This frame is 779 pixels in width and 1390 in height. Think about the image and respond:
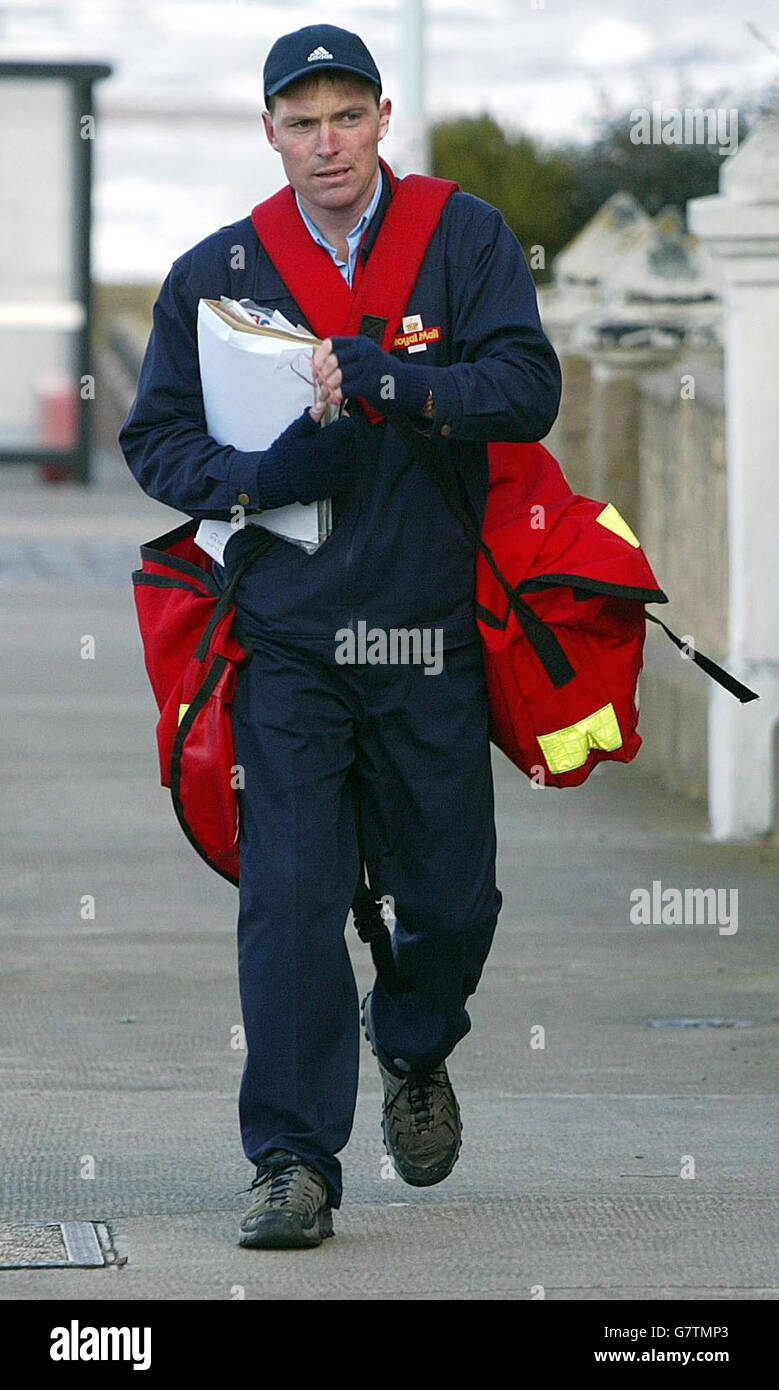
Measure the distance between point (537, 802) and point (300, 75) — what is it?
18.8 ft

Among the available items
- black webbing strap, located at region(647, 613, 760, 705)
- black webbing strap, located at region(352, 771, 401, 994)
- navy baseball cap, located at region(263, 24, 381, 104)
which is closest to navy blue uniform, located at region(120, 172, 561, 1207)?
black webbing strap, located at region(352, 771, 401, 994)

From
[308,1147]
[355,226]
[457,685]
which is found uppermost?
[355,226]

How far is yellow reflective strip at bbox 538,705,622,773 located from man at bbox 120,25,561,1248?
0.37 feet

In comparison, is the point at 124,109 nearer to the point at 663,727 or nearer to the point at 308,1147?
the point at 663,727

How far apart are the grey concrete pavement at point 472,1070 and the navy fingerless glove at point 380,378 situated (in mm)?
1351

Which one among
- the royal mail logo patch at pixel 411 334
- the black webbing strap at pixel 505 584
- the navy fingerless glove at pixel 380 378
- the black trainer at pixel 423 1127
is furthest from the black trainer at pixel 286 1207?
the royal mail logo patch at pixel 411 334

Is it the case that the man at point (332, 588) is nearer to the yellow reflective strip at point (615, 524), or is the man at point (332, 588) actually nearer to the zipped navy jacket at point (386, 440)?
the zipped navy jacket at point (386, 440)

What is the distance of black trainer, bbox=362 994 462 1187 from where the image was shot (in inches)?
187

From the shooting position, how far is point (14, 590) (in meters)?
15.4

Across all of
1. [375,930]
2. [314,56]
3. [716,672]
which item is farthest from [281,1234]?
[314,56]

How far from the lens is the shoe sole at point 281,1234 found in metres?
4.39

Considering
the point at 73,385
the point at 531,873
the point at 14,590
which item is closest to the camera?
the point at 531,873

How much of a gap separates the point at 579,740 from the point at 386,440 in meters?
0.59
